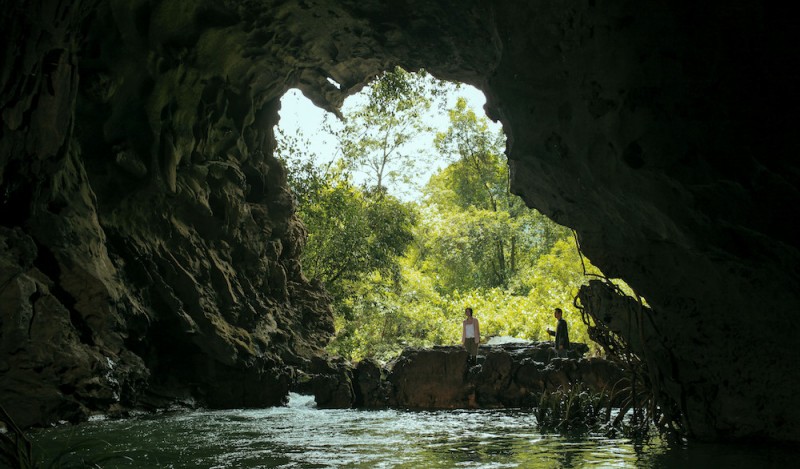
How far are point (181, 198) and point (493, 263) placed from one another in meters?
23.4

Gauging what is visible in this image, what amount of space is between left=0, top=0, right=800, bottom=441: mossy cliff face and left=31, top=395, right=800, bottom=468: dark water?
923mm

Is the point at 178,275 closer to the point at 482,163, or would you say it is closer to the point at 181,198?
the point at 181,198

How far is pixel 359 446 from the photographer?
23.8 feet

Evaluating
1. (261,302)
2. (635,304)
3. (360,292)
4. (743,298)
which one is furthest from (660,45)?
(360,292)

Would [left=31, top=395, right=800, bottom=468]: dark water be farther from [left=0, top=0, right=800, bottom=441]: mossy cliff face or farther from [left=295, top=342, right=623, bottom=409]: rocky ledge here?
[left=295, top=342, right=623, bottom=409]: rocky ledge

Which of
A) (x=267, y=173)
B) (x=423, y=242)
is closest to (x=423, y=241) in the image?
(x=423, y=242)

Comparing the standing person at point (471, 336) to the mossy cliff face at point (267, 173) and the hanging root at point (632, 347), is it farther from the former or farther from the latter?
the hanging root at point (632, 347)

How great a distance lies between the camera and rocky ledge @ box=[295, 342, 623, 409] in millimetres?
14586

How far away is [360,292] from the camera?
23.5 metres

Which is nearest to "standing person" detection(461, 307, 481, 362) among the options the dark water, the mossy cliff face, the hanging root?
the mossy cliff face

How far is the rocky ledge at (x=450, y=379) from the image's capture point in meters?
14.6

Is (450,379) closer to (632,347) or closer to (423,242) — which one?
(632,347)

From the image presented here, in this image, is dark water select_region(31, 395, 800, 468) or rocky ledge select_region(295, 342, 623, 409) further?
rocky ledge select_region(295, 342, 623, 409)

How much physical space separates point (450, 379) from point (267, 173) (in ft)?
25.0
